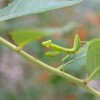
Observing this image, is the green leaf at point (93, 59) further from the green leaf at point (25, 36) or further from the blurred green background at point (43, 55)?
the blurred green background at point (43, 55)

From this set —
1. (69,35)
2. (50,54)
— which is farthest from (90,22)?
(50,54)

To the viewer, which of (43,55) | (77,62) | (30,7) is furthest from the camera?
(43,55)

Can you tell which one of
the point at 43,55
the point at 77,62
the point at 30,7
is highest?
the point at 30,7

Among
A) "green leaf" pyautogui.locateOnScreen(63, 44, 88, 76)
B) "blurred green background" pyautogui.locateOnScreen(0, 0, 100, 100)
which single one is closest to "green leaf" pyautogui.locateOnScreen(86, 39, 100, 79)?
"green leaf" pyautogui.locateOnScreen(63, 44, 88, 76)

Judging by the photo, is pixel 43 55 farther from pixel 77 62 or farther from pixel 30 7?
pixel 30 7

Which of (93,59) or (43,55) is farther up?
(93,59)

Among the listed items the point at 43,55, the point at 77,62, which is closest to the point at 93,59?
the point at 77,62

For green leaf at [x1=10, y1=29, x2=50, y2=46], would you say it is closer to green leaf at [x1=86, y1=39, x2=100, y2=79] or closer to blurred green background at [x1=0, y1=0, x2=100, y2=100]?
green leaf at [x1=86, y1=39, x2=100, y2=79]

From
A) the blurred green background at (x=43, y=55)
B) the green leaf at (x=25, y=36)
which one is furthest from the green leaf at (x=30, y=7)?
the blurred green background at (x=43, y=55)
